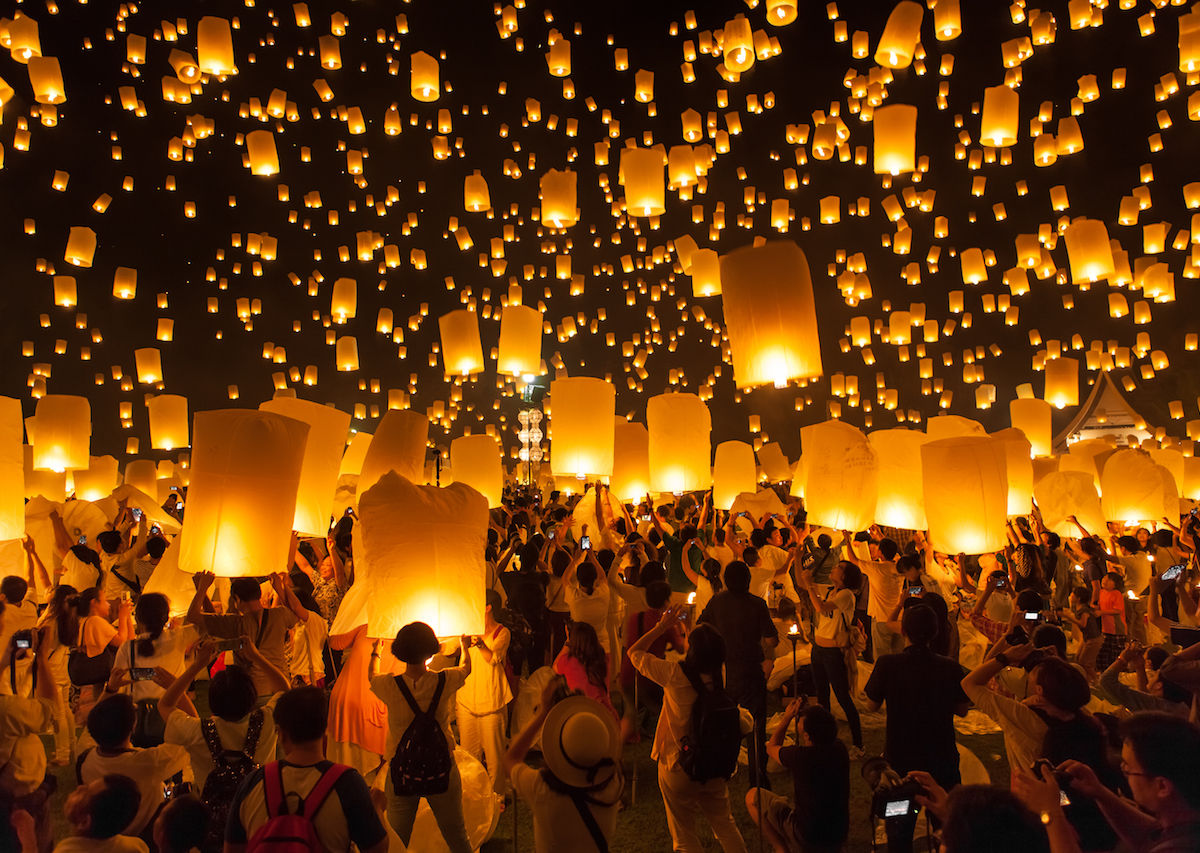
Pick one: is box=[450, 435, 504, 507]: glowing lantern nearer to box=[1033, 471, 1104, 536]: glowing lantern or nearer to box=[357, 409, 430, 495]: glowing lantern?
box=[357, 409, 430, 495]: glowing lantern

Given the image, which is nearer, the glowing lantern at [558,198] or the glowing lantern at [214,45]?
the glowing lantern at [214,45]

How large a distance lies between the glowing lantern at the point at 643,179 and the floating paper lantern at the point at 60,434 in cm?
613

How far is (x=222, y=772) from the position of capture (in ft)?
9.45

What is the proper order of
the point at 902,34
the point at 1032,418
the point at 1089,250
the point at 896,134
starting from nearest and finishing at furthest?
the point at 902,34 → the point at 896,134 → the point at 1089,250 → the point at 1032,418

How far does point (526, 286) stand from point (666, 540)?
12.2 meters

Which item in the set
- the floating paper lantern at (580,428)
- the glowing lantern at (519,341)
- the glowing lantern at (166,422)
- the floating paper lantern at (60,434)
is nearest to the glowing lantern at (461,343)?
the glowing lantern at (519,341)

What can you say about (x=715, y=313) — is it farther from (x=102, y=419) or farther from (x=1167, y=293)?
(x=102, y=419)

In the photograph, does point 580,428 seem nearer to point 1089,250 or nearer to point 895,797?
point 895,797

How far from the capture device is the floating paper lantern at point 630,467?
8344 millimetres

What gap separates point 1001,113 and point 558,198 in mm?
4378

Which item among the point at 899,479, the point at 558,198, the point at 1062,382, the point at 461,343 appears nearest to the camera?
the point at 899,479

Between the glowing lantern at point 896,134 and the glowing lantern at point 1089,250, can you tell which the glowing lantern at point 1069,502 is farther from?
the glowing lantern at point 896,134

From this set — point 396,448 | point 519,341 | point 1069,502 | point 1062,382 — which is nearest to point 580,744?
point 396,448

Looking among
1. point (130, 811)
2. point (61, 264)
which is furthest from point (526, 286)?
point (130, 811)
